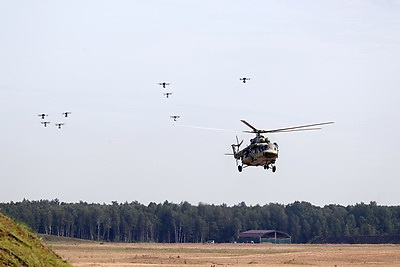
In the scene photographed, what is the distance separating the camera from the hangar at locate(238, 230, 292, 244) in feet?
570

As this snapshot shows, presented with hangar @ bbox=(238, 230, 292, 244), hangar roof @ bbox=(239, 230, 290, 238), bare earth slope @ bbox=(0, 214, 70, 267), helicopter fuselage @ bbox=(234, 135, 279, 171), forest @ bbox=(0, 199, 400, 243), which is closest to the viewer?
bare earth slope @ bbox=(0, 214, 70, 267)

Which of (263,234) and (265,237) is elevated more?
(263,234)

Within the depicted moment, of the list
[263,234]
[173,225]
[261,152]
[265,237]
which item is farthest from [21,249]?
[173,225]

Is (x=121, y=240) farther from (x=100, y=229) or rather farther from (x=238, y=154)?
(x=238, y=154)

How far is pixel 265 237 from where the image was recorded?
17462 centimetres

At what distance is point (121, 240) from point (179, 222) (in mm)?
15322

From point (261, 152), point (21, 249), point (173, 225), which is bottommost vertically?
point (21, 249)

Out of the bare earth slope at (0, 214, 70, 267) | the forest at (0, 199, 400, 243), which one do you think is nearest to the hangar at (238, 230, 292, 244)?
the forest at (0, 199, 400, 243)

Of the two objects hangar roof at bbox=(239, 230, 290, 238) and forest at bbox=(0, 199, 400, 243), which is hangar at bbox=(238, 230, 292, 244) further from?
forest at bbox=(0, 199, 400, 243)

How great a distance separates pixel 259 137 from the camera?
2200 inches

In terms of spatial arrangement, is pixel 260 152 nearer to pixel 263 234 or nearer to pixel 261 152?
pixel 261 152

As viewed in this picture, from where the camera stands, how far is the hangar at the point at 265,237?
174m

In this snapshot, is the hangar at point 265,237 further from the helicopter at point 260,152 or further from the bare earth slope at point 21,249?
the bare earth slope at point 21,249

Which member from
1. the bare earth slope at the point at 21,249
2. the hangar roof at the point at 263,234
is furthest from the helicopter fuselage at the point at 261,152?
the hangar roof at the point at 263,234
